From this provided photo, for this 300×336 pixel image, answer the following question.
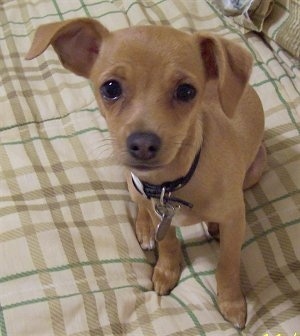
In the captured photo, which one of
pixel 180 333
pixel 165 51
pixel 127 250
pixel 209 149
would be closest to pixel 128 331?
pixel 180 333

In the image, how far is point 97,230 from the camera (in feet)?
5.61

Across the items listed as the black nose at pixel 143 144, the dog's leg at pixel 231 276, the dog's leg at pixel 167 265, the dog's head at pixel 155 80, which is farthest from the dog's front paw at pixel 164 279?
the black nose at pixel 143 144

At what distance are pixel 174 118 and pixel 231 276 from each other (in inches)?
21.9

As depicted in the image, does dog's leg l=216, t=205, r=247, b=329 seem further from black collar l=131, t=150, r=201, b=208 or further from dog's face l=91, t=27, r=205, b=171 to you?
dog's face l=91, t=27, r=205, b=171

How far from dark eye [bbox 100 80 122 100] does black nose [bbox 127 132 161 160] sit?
120 millimetres

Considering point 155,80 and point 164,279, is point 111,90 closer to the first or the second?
Result: point 155,80

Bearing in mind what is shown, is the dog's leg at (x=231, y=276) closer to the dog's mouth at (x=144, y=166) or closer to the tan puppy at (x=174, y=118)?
the tan puppy at (x=174, y=118)

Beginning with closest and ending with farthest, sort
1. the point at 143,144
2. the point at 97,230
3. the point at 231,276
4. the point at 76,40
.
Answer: the point at 143,144 < the point at 76,40 < the point at 231,276 < the point at 97,230

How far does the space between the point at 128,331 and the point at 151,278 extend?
218 mm

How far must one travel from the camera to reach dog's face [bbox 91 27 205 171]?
1.18 metres

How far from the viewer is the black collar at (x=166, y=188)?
1.36 metres

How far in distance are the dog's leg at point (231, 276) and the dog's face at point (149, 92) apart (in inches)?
14.0

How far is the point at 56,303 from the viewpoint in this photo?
1.50 m

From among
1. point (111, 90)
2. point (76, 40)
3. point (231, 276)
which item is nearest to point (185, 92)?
point (111, 90)
